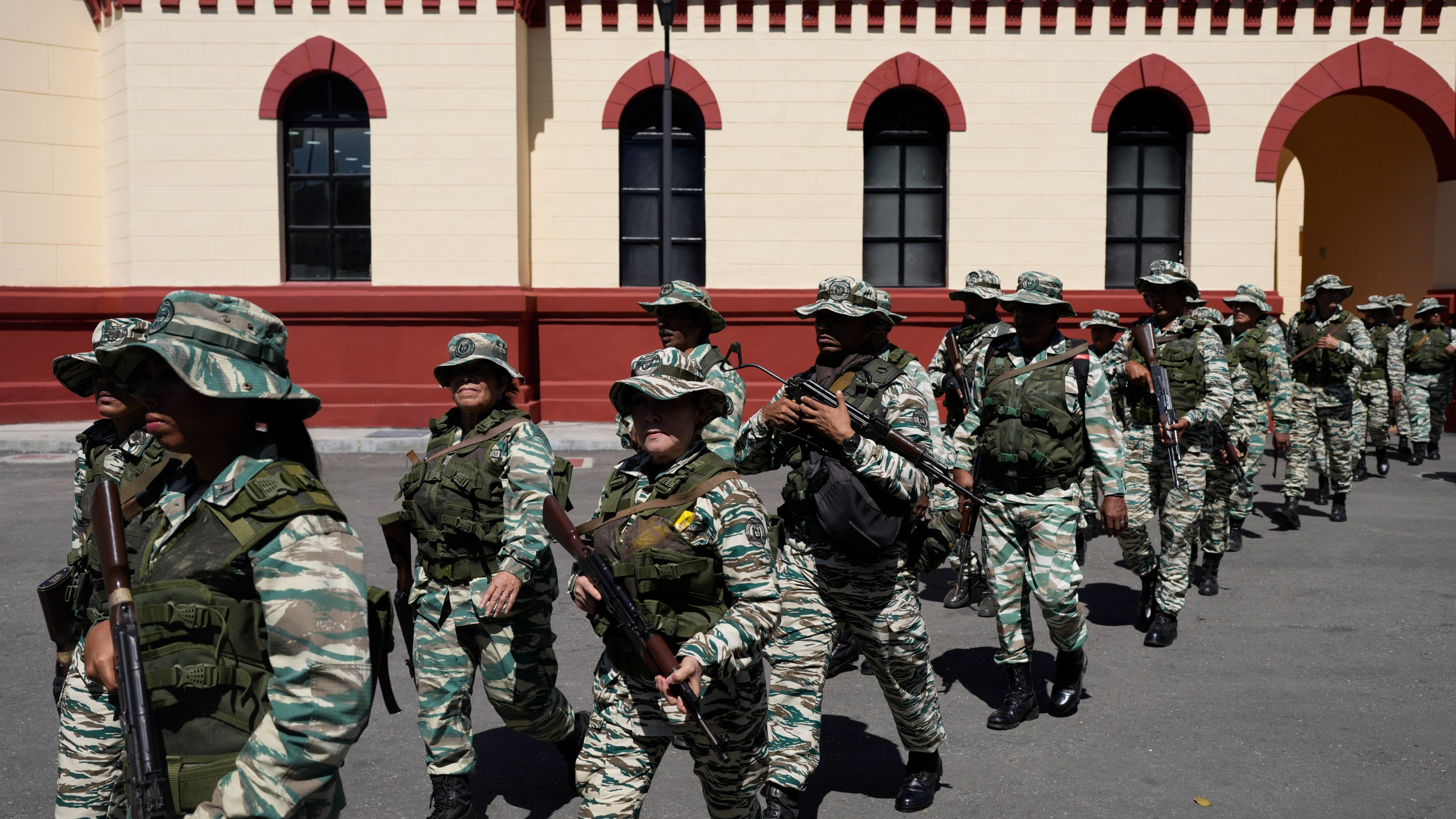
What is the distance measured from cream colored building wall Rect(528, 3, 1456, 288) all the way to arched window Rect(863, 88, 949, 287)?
0.46m

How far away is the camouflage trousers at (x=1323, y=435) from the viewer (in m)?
10.5

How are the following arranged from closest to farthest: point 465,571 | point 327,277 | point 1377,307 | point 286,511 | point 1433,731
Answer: point 286,511, point 465,571, point 1433,731, point 1377,307, point 327,277

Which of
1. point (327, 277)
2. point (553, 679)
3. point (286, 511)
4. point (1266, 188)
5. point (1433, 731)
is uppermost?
point (1266, 188)

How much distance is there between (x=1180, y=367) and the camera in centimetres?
764

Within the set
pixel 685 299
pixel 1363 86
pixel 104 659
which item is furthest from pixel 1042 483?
pixel 1363 86

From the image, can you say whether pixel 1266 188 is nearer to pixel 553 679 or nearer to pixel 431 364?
pixel 431 364

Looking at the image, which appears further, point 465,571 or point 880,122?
point 880,122

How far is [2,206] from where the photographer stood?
14.9 meters

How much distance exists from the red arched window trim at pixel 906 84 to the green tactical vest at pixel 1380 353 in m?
5.97

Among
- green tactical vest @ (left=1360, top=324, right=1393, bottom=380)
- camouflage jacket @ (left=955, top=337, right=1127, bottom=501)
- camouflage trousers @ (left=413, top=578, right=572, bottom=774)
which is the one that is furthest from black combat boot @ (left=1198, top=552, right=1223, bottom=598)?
green tactical vest @ (left=1360, top=324, right=1393, bottom=380)

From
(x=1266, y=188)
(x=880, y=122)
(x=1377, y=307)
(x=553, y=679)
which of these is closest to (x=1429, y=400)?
(x=1377, y=307)

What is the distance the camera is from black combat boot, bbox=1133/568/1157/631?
686 cm

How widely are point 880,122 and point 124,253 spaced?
10453 mm

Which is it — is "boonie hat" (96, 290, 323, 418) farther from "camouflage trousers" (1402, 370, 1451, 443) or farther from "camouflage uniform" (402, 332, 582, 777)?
"camouflage trousers" (1402, 370, 1451, 443)
